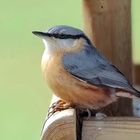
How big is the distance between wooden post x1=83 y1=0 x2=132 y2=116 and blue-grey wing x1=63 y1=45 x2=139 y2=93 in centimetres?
8

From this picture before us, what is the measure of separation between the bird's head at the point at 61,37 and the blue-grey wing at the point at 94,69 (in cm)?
3

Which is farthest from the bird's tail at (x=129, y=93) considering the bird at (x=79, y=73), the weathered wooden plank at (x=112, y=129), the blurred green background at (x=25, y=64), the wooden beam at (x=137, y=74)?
the blurred green background at (x=25, y=64)

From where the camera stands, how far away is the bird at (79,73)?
1.88 meters

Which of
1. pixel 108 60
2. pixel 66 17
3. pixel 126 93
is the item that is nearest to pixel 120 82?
pixel 126 93

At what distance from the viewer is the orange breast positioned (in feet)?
6.15

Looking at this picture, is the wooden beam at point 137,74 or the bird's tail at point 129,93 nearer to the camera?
the bird's tail at point 129,93

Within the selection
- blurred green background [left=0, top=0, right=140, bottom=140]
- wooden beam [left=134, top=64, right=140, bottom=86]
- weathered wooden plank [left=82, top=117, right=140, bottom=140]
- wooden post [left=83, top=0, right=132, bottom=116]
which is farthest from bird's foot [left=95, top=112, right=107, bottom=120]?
blurred green background [left=0, top=0, right=140, bottom=140]

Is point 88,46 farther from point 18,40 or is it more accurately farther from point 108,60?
point 18,40

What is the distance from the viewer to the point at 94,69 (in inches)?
75.4

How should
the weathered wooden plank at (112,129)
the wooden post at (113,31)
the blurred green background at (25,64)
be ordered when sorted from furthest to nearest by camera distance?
the blurred green background at (25,64) → the wooden post at (113,31) → the weathered wooden plank at (112,129)

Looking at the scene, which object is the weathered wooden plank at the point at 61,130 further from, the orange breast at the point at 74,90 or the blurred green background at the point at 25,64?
the blurred green background at the point at 25,64

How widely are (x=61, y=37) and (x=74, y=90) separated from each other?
0.15m

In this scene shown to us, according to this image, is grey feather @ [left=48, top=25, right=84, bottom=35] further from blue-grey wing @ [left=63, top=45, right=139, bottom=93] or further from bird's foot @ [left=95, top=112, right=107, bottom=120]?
bird's foot @ [left=95, top=112, right=107, bottom=120]

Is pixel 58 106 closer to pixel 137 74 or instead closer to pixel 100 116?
pixel 100 116
